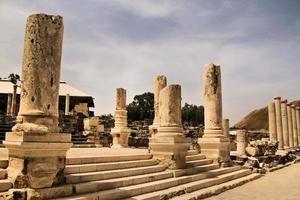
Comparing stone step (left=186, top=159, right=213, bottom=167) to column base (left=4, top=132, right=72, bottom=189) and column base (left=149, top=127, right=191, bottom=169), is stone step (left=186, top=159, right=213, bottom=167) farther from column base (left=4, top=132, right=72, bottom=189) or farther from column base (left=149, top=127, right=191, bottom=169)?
column base (left=4, top=132, right=72, bottom=189)

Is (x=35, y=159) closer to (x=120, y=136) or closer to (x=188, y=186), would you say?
(x=188, y=186)

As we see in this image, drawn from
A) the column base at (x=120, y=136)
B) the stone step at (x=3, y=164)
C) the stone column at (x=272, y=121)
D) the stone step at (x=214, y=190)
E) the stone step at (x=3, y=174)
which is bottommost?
the stone step at (x=214, y=190)

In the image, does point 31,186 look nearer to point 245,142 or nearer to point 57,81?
point 57,81

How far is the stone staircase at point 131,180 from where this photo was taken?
634 centimetres

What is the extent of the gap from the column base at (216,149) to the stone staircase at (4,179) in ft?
28.6

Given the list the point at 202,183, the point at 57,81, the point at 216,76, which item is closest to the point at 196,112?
the point at 216,76

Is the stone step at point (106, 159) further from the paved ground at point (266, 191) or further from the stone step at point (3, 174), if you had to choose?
the paved ground at point (266, 191)

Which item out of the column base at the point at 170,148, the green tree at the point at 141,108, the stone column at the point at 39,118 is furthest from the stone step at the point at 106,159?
the green tree at the point at 141,108

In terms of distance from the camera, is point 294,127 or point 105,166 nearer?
point 105,166

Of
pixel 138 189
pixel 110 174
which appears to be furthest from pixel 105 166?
pixel 138 189

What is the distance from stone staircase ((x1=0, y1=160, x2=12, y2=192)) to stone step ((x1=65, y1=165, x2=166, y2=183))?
119 centimetres

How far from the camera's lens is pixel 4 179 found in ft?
18.7

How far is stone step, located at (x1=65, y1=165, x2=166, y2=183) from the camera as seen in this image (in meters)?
6.51

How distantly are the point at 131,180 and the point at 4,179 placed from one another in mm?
3064
